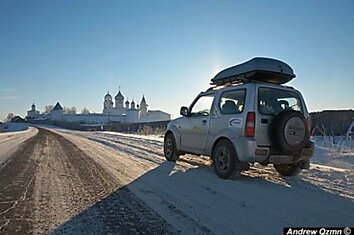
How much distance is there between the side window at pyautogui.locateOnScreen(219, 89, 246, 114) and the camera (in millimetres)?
6753

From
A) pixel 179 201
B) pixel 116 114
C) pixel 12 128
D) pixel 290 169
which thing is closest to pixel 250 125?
pixel 290 169

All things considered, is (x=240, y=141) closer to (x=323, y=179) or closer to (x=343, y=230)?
(x=323, y=179)

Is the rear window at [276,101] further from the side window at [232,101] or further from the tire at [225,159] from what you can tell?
the tire at [225,159]

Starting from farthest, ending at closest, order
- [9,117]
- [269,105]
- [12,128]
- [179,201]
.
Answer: [9,117] → [12,128] → [269,105] → [179,201]

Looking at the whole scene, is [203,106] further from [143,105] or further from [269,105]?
[143,105]

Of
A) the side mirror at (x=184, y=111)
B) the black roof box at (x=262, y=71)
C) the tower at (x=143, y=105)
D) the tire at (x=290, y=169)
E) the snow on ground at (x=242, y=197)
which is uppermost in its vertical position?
the tower at (x=143, y=105)

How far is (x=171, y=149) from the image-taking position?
951 centimetres

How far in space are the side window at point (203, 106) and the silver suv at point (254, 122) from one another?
30mm

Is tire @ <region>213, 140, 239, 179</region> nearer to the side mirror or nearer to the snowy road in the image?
the snowy road

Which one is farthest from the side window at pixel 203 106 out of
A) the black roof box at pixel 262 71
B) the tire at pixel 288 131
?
the tire at pixel 288 131

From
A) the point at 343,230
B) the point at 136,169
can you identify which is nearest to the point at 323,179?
the point at 343,230

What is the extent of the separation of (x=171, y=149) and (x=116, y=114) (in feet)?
381

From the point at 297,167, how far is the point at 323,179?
571 millimetres

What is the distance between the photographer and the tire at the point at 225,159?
6578mm
